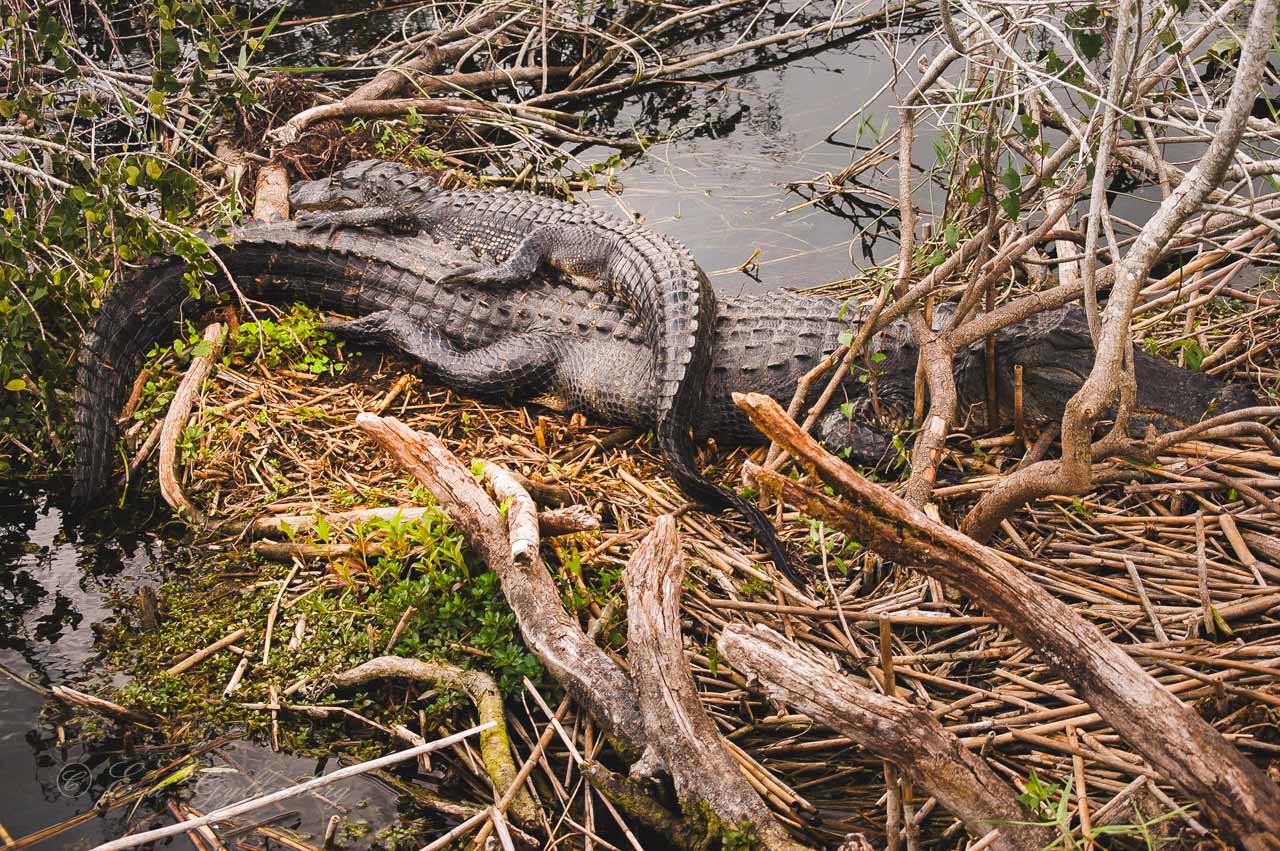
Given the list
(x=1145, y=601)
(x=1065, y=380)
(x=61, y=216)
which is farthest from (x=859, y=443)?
(x=61, y=216)

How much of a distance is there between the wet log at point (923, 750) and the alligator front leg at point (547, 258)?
281 centimetres

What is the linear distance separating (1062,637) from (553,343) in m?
2.63

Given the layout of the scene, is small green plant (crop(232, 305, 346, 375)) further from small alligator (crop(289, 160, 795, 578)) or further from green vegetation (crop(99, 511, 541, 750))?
green vegetation (crop(99, 511, 541, 750))

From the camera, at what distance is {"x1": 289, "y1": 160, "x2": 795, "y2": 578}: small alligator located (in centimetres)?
388

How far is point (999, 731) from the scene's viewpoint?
106 inches

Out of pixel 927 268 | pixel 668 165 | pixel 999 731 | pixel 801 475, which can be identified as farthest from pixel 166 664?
pixel 668 165

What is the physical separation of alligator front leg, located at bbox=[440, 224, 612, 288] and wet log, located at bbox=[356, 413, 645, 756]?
1493mm

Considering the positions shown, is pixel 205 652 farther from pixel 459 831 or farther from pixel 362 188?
pixel 362 188

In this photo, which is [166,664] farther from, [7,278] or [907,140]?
→ [907,140]

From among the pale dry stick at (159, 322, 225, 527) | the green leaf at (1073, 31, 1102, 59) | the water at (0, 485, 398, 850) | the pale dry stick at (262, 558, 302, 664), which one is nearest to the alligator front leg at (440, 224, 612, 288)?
the pale dry stick at (159, 322, 225, 527)

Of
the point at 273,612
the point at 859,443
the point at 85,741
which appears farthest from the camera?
the point at 859,443

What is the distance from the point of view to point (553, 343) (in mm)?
4332

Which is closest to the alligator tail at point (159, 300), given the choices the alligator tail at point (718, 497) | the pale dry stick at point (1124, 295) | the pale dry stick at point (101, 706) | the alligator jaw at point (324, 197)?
the alligator jaw at point (324, 197)

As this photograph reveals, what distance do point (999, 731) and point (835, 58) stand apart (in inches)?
205
